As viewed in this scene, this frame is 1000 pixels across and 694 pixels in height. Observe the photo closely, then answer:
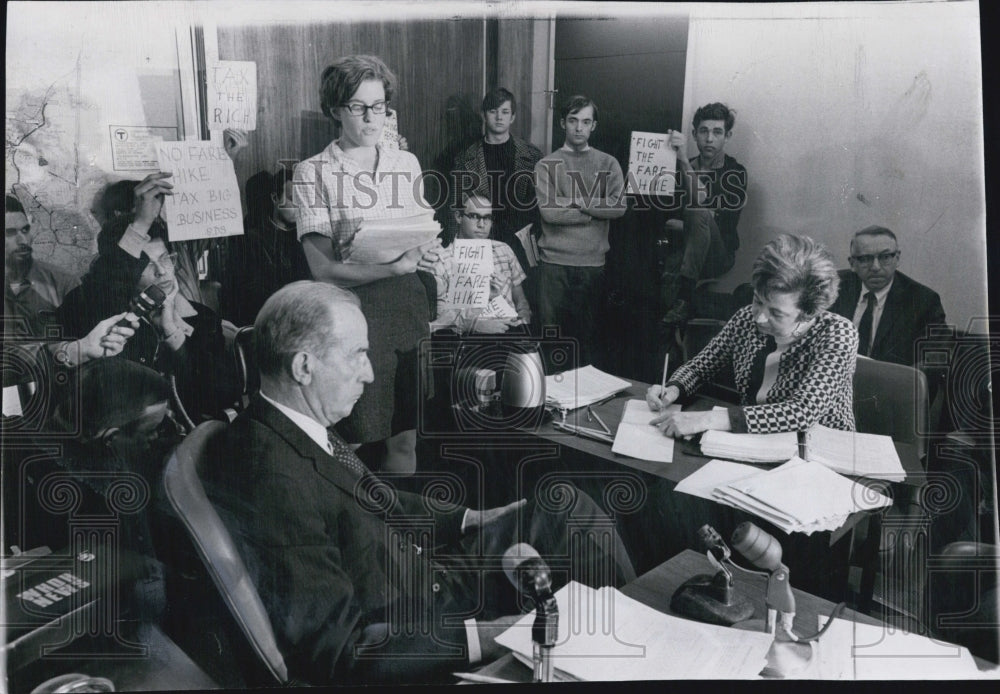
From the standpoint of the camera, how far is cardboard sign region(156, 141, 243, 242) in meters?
2.00

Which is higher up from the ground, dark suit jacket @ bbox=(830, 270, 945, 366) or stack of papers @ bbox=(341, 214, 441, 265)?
stack of papers @ bbox=(341, 214, 441, 265)

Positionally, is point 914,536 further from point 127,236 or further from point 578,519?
point 127,236

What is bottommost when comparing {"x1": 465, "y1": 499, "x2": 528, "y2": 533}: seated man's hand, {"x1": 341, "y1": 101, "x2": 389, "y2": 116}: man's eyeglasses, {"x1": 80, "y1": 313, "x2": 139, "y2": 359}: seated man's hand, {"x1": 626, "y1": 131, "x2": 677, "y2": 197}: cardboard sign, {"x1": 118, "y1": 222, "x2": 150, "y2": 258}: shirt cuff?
{"x1": 465, "y1": 499, "x2": 528, "y2": 533}: seated man's hand

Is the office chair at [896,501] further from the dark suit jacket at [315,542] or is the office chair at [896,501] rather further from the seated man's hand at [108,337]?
the seated man's hand at [108,337]

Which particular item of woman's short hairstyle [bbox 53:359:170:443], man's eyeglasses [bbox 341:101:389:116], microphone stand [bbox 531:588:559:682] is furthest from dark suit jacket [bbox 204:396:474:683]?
man's eyeglasses [bbox 341:101:389:116]

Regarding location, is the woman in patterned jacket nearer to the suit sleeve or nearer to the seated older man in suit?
the seated older man in suit

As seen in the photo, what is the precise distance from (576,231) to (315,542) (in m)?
1.04

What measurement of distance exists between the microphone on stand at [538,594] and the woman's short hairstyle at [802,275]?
0.92 m

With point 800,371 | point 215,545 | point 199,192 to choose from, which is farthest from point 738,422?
point 199,192

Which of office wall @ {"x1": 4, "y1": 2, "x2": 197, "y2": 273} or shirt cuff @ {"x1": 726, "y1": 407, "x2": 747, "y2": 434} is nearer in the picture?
office wall @ {"x1": 4, "y1": 2, "x2": 197, "y2": 273}

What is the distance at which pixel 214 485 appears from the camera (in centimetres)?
204

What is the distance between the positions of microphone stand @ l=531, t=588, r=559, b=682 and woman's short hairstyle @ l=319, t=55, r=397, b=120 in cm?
131

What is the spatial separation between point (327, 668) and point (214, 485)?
550 millimetres

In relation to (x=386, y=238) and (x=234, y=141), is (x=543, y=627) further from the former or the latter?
(x=234, y=141)
